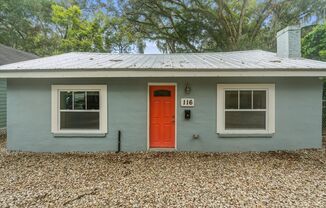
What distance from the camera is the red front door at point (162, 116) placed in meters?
6.57

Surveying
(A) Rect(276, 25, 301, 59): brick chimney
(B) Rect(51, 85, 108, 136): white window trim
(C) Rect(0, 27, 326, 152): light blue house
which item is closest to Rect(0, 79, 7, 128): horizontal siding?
(C) Rect(0, 27, 326, 152): light blue house

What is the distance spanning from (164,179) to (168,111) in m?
2.57

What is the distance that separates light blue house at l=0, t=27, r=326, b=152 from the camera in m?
6.41

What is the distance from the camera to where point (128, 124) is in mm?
6500

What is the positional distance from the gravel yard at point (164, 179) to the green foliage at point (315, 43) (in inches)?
343

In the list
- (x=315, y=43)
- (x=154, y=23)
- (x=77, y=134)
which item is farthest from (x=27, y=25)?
(x=315, y=43)

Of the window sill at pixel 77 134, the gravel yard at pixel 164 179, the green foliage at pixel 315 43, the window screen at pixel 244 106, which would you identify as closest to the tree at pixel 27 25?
the gravel yard at pixel 164 179

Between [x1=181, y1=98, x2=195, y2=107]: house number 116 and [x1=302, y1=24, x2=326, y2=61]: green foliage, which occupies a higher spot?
[x1=302, y1=24, x2=326, y2=61]: green foliage

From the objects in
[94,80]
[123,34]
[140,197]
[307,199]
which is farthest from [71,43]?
[307,199]

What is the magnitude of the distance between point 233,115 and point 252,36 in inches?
540

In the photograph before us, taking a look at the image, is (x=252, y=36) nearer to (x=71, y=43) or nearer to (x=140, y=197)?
(x=71, y=43)

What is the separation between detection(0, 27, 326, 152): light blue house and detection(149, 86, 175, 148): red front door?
32 millimetres

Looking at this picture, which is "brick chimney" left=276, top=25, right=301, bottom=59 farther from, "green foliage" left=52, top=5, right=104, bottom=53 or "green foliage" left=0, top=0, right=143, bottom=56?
"green foliage" left=52, top=5, right=104, bottom=53

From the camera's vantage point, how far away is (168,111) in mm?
6617
